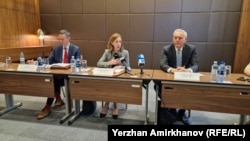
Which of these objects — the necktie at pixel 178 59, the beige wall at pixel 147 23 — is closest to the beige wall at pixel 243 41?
the beige wall at pixel 147 23

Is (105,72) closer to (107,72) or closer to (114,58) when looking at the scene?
(107,72)

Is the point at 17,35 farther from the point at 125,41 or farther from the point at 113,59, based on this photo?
the point at 113,59

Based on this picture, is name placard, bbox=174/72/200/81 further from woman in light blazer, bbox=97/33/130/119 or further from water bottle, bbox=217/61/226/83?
woman in light blazer, bbox=97/33/130/119

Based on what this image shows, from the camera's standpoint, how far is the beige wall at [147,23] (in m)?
4.05

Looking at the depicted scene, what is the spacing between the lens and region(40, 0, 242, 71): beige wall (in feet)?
13.3

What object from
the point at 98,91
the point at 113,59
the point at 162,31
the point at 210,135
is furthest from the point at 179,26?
the point at 210,135

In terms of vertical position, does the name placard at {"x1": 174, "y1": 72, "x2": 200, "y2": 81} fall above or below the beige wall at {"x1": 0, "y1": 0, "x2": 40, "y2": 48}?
below

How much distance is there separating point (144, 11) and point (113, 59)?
2324 mm

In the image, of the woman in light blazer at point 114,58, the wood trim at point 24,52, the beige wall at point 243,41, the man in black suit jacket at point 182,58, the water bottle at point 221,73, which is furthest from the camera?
the beige wall at point 243,41

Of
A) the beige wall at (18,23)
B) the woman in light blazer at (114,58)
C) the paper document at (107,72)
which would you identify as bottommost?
the paper document at (107,72)

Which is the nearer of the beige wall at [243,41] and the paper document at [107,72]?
the paper document at [107,72]

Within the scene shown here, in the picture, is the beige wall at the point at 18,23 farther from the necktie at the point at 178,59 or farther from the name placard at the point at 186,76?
the name placard at the point at 186,76

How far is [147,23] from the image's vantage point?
4395mm

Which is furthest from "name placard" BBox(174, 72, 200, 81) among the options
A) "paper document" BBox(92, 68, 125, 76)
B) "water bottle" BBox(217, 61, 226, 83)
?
"paper document" BBox(92, 68, 125, 76)
